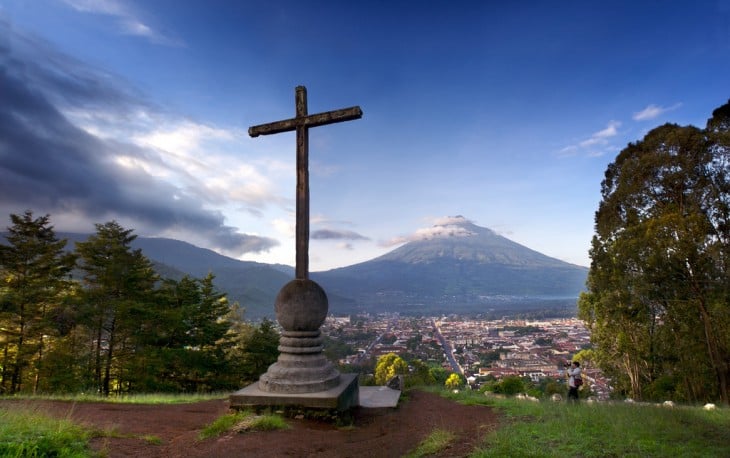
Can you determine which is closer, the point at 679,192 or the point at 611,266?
the point at 679,192

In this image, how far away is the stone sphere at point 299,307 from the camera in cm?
688

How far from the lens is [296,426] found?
18.3ft

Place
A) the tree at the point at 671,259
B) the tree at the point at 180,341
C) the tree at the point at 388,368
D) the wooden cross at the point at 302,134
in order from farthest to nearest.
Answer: the tree at the point at 388,368 < the tree at the point at 180,341 < the tree at the point at 671,259 < the wooden cross at the point at 302,134

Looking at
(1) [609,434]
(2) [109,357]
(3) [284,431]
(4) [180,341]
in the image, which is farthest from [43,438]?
(2) [109,357]

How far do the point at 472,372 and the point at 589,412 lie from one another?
2366cm

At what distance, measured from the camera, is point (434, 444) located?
441cm

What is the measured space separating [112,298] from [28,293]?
2.94 m

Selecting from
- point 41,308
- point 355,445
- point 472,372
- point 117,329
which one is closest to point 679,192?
point 355,445

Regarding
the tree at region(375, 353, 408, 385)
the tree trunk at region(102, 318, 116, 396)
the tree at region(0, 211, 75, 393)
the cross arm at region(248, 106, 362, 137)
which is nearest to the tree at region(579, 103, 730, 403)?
the cross arm at region(248, 106, 362, 137)

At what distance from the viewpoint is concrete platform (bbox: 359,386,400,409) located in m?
7.29

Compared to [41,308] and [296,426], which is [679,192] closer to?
[296,426]

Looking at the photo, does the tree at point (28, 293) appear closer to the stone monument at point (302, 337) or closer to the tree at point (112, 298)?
the tree at point (112, 298)

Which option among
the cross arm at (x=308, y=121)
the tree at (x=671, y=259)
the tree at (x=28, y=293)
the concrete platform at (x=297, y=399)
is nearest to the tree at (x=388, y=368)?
the tree at (x=671, y=259)

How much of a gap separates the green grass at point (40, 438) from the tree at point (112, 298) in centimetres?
1374
